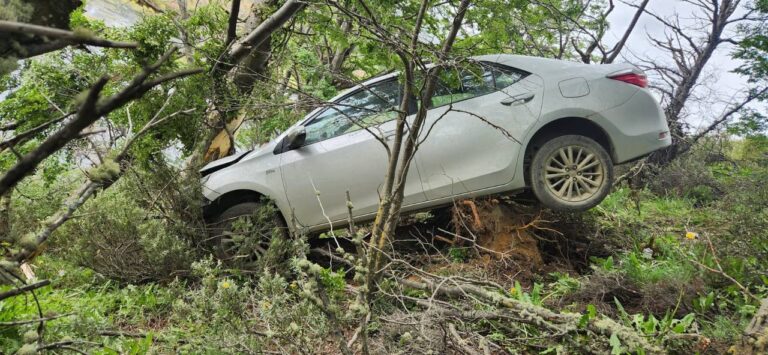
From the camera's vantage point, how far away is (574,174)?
15.1 feet

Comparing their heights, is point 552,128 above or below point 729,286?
above

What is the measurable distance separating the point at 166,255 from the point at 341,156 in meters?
1.75

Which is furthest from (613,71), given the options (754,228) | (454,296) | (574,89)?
(454,296)

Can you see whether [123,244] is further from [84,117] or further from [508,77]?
[84,117]

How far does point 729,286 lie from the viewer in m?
3.59

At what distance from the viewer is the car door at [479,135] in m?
4.62

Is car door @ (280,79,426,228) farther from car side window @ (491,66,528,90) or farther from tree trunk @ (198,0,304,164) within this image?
car side window @ (491,66,528,90)

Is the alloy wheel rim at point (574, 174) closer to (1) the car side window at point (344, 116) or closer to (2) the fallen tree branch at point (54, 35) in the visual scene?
(1) the car side window at point (344, 116)

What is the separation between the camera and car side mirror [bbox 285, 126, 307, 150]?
4.93m

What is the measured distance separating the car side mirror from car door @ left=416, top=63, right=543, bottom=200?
1.14 meters

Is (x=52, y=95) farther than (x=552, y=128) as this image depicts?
No

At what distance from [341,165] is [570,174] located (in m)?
2.09

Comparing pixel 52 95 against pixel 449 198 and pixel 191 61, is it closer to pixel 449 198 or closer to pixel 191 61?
pixel 191 61

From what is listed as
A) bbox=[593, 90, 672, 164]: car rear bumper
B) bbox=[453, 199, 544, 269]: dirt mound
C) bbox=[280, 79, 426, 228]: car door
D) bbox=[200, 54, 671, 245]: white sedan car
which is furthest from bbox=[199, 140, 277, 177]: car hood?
bbox=[593, 90, 672, 164]: car rear bumper
